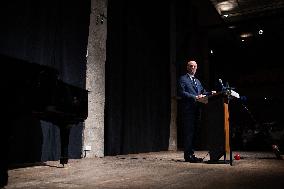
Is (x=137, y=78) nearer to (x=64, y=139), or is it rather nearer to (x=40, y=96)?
(x=64, y=139)

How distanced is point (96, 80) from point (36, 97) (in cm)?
279

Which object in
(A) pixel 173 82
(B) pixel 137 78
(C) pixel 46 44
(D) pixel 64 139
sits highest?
(C) pixel 46 44

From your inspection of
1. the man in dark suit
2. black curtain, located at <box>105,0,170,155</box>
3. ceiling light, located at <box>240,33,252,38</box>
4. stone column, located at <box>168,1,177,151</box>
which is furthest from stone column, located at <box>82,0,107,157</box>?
ceiling light, located at <box>240,33,252,38</box>

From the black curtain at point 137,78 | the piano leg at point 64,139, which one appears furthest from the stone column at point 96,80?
the piano leg at point 64,139

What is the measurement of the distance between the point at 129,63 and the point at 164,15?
94.7 inches

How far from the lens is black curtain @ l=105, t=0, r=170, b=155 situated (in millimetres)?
5771

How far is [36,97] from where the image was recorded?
270cm

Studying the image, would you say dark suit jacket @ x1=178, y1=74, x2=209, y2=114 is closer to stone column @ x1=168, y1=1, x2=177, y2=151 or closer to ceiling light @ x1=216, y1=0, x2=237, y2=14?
stone column @ x1=168, y1=1, x2=177, y2=151

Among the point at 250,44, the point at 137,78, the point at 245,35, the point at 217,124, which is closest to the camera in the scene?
the point at 217,124

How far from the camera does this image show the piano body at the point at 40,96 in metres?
2.26

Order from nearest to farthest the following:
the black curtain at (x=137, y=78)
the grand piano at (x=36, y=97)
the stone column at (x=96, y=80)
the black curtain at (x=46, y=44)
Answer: the grand piano at (x=36, y=97), the black curtain at (x=46, y=44), the stone column at (x=96, y=80), the black curtain at (x=137, y=78)

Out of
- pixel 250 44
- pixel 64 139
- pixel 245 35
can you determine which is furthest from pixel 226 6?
pixel 64 139

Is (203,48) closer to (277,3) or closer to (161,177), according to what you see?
(277,3)

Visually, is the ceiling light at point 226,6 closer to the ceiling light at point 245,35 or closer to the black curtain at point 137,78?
the black curtain at point 137,78
